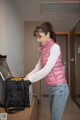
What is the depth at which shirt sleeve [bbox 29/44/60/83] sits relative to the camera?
67.7 inches

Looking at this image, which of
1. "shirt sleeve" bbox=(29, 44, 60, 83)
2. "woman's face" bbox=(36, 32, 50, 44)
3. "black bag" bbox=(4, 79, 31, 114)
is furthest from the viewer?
"black bag" bbox=(4, 79, 31, 114)

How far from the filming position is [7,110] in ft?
7.07

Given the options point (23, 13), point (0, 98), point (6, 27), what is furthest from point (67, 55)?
point (0, 98)

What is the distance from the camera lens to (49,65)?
1724mm

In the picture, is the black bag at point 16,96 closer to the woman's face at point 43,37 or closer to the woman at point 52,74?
the woman at point 52,74

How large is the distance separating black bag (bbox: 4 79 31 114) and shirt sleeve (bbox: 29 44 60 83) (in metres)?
0.30

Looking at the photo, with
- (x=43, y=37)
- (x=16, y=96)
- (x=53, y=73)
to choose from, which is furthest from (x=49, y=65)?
(x=16, y=96)

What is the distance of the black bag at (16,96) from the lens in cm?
209

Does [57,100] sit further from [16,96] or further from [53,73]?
[16,96]

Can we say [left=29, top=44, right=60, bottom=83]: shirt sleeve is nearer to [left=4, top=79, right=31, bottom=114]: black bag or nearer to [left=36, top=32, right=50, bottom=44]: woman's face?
[left=36, top=32, right=50, bottom=44]: woman's face

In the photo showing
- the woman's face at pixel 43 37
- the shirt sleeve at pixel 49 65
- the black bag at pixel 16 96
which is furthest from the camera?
the black bag at pixel 16 96

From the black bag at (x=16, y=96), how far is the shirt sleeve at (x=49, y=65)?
30cm

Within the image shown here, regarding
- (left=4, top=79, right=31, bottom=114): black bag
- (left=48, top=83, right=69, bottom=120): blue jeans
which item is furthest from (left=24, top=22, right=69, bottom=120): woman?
(left=4, top=79, right=31, bottom=114): black bag

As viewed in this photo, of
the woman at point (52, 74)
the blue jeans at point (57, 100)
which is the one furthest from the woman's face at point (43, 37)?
the blue jeans at point (57, 100)
